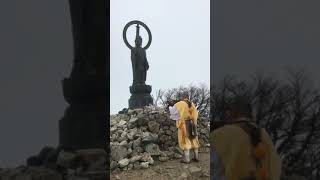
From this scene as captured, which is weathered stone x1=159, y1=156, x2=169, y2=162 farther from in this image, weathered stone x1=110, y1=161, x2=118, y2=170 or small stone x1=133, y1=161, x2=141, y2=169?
weathered stone x1=110, y1=161, x2=118, y2=170

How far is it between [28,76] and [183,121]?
1994 millimetres

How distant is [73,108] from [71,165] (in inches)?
11.2

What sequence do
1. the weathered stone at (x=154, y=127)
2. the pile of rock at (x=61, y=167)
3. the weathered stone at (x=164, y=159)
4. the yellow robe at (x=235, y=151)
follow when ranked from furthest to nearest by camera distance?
the weathered stone at (x=154, y=127), the weathered stone at (x=164, y=159), the pile of rock at (x=61, y=167), the yellow robe at (x=235, y=151)

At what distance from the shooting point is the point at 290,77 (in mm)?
2547

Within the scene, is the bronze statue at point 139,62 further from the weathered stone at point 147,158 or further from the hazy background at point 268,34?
the hazy background at point 268,34

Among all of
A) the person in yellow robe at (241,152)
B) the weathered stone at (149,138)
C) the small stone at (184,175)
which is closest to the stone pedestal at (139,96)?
the weathered stone at (149,138)

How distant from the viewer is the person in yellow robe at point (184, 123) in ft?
13.8

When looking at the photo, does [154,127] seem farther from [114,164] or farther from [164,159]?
[114,164]

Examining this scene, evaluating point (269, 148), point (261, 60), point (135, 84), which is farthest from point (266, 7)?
point (135, 84)

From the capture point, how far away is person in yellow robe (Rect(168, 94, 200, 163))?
4.21 meters

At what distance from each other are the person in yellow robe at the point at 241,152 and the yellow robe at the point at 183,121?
2.12 meters

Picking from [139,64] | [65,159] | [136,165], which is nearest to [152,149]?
[136,165]

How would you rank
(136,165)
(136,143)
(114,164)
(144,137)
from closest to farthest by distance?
(114,164)
(136,165)
(136,143)
(144,137)

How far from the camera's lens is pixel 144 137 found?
472cm
